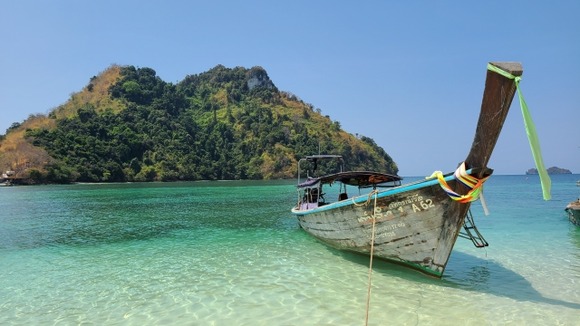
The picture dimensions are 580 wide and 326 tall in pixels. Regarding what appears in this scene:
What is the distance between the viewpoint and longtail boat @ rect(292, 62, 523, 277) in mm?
7285

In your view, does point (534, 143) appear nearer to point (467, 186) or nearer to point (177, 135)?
point (467, 186)

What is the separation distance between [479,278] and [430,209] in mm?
2990

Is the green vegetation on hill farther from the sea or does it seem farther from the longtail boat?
the longtail boat

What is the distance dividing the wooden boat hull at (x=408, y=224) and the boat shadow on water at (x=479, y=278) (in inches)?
13.9

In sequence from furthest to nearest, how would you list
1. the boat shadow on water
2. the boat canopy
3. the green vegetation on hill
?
the green vegetation on hill → the boat canopy → the boat shadow on water

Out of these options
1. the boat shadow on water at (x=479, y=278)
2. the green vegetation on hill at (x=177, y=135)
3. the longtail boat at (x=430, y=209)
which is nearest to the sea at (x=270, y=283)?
the boat shadow on water at (x=479, y=278)

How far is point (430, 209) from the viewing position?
8.80 meters

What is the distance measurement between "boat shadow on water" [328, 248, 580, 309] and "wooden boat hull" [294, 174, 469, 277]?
0.35 meters

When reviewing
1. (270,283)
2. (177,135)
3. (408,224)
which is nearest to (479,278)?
(408,224)

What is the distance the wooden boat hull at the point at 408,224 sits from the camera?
873cm

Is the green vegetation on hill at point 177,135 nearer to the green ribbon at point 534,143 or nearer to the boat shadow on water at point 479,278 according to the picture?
the boat shadow on water at point 479,278

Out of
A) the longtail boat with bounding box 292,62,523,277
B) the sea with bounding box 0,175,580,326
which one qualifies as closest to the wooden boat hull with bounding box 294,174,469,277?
the longtail boat with bounding box 292,62,523,277

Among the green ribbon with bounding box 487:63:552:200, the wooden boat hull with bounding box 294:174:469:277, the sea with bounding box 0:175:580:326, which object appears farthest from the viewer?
the wooden boat hull with bounding box 294:174:469:277

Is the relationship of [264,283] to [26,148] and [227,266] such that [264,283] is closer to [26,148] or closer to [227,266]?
[227,266]
